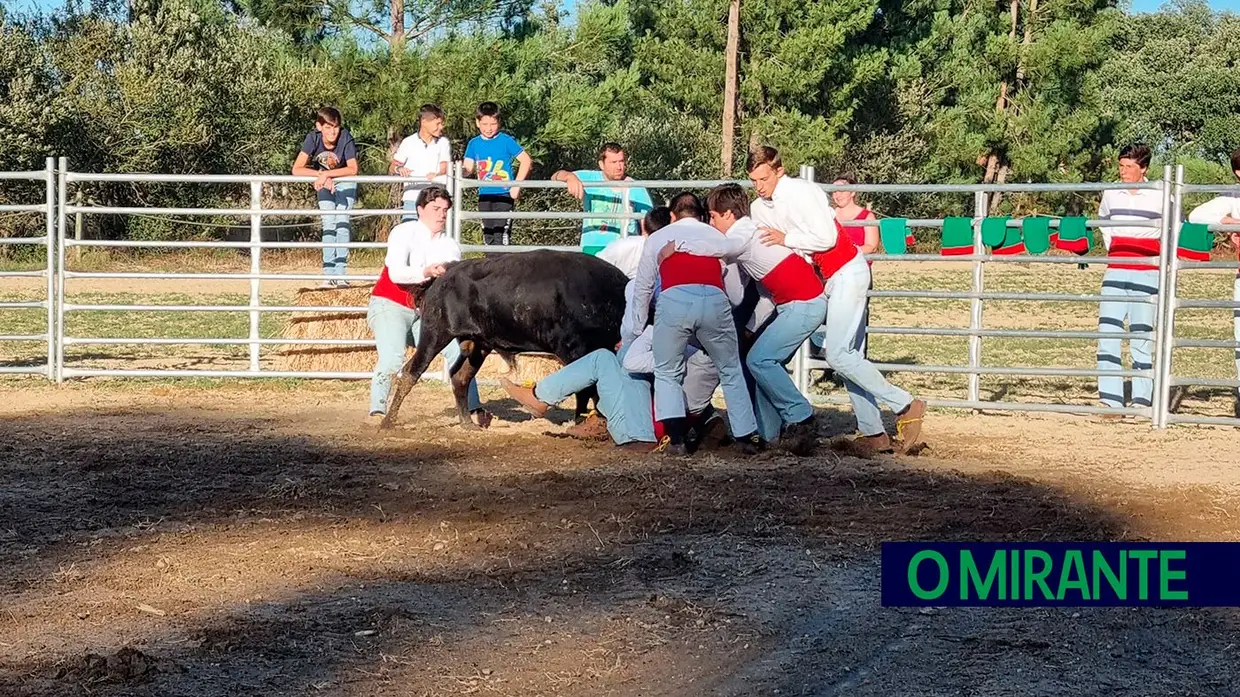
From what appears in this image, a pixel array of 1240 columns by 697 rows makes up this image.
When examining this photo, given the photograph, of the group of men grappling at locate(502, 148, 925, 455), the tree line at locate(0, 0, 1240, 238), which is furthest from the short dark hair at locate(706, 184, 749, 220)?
the tree line at locate(0, 0, 1240, 238)

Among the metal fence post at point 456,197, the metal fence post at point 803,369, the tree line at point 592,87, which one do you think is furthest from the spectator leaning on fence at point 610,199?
the tree line at point 592,87

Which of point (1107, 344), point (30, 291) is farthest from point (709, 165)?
point (1107, 344)

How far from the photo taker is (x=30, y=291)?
883 inches

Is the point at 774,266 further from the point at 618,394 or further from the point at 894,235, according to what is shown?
the point at 894,235

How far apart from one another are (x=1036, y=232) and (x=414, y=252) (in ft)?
14.3

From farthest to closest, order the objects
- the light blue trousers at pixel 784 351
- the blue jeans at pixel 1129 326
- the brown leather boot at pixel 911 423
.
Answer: the blue jeans at pixel 1129 326 < the brown leather boot at pixel 911 423 < the light blue trousers at pixel 784 351

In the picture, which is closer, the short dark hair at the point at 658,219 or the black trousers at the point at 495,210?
the short dark hair at the point at 658,219

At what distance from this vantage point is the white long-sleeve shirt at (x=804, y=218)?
8.64 meters

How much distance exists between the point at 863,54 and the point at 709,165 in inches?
200

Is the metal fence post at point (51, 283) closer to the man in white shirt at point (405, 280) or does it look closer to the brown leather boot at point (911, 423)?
the man in white shirt at point (405, 280)

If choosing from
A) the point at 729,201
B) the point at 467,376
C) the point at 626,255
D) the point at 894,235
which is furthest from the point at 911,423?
the point at 467,376

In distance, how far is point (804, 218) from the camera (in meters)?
8.63

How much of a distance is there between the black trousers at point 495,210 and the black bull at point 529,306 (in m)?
2.75

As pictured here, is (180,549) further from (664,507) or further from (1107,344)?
(1107,344)
